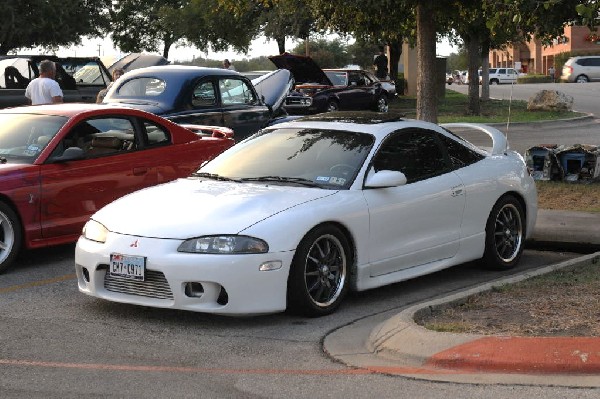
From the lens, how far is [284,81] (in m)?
19.4

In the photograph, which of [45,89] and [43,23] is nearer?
[45,89]

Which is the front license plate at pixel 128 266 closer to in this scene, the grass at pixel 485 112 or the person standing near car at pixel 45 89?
the person standing near car at pixel 45 89

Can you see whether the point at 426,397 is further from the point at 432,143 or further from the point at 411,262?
the point at 432,143

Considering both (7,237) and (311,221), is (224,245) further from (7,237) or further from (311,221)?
(7,237)

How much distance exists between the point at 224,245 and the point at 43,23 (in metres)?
31.9

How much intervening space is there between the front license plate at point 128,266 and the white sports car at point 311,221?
0.01 metres

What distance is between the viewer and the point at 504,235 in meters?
9.94

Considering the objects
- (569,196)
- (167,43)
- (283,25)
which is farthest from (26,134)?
(167,43)

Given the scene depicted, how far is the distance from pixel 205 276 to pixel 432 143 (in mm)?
2881

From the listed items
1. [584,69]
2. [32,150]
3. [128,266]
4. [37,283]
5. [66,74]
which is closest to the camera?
[128,266]

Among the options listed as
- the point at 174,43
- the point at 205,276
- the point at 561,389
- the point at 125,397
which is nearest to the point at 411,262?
the point at 205,276

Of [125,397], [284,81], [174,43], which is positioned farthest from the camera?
[174,43]

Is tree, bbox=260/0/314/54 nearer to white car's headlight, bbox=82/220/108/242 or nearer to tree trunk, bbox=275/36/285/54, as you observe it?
tree trunk, bbox=275/36/285/54

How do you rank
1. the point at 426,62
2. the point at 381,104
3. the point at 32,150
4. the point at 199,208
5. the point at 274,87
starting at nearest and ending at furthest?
1. the point at 199,208
2. the point at 32,150
3. the point at 426,62
4. the point at 274,87
5. the point at 381,104
